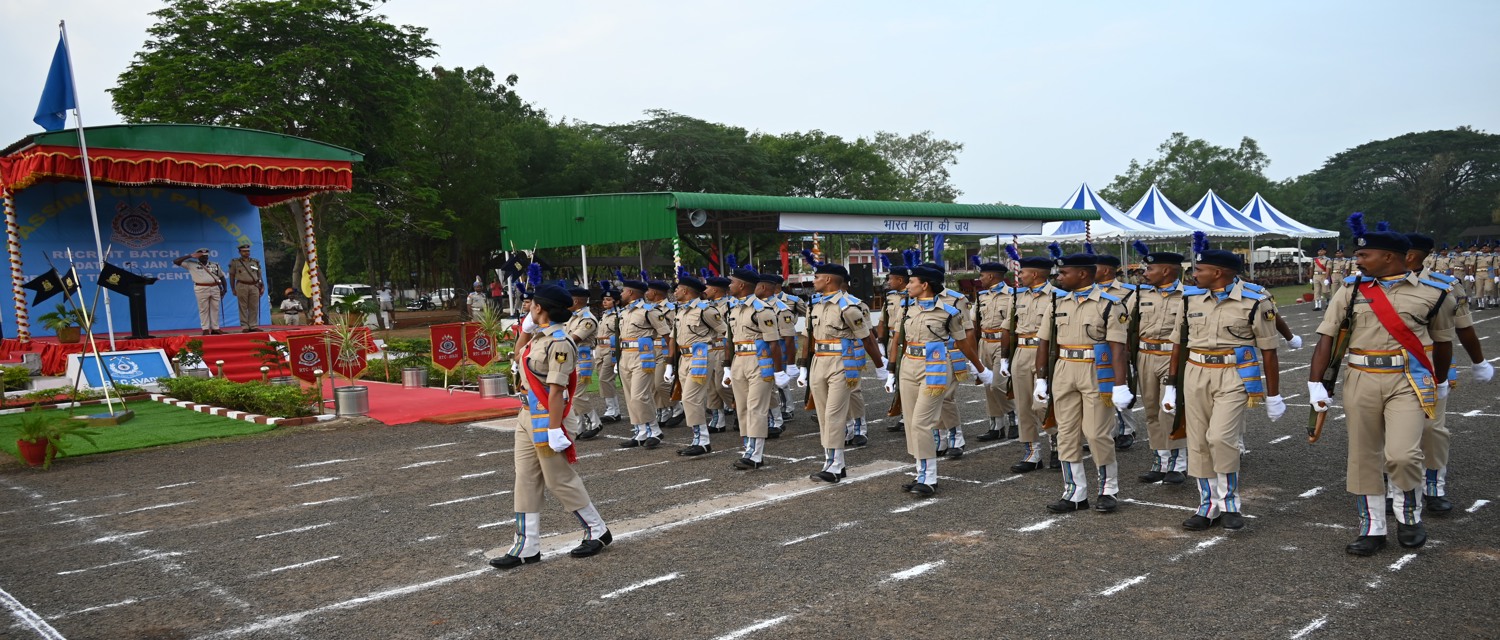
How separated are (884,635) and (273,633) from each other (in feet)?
10.0

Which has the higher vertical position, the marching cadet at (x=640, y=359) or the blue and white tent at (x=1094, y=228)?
the blue and white tent at (x=1094, y=228)

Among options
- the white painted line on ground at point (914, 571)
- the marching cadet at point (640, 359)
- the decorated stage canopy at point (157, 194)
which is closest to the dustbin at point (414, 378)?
the decorated stage canopy at point (157, 194)

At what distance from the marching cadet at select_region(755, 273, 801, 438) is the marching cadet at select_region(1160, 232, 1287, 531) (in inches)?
147

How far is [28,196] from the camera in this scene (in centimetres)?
1986

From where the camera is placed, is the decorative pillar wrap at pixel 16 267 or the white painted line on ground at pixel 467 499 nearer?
the white painted line on ground at pixel 467 499

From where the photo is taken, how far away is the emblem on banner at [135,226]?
819 inches

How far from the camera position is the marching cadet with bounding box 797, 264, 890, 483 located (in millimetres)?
8438

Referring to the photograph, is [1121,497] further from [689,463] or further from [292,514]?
[292,514]

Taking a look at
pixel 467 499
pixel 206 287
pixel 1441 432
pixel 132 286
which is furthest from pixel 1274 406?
pixel 206 287

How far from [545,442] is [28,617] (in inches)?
114

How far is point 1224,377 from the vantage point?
6500 millimetres

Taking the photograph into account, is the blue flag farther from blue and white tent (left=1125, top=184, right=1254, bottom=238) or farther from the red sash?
blue and white tent (left=1125, top=184, right=1254, bottom=238)

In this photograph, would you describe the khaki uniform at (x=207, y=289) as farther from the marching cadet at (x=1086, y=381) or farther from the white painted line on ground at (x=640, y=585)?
the marching cadet at (x=1086, y=381)

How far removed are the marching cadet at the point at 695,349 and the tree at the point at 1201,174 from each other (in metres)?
72.5
